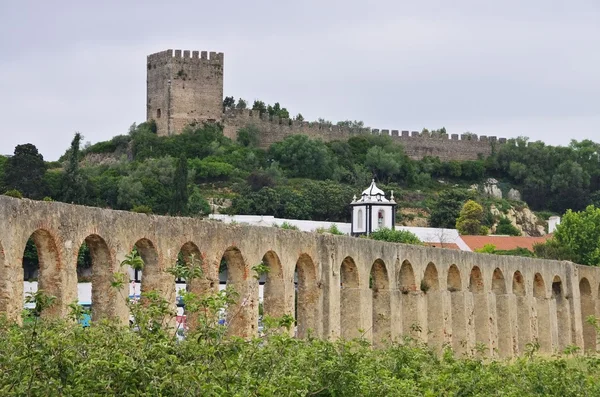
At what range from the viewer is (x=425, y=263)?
113 ft

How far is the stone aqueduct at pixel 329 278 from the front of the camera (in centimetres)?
1983

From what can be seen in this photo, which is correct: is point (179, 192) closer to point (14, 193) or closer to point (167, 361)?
point (14, 193)

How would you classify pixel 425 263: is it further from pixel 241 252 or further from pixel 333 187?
pixel 333 187

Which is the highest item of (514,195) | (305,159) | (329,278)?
(305,159)

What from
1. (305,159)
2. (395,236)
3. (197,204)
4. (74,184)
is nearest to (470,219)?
(305,159)

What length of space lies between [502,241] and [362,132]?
1973 cm

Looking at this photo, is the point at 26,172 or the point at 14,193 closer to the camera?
the point at 14,193

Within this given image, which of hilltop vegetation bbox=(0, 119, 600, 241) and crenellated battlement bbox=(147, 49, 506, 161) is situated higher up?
crenellated battlement bbox=(147, 49, 506, 161)

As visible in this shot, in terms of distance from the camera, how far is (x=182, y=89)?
83.6m

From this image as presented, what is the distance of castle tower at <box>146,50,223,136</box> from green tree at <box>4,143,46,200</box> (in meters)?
16.6

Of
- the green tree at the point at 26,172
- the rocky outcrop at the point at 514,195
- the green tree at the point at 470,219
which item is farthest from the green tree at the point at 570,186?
the green tree at the point at 26,172

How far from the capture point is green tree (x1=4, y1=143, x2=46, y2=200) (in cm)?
6525

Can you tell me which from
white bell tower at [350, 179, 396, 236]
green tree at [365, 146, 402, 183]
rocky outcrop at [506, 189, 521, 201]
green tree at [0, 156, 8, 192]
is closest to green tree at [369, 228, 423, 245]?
white bell tower at [350, 179, 396, 236]

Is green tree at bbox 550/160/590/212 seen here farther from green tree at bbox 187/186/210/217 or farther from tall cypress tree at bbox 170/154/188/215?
tall cypress tree at bbox 170/154/188/215
